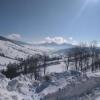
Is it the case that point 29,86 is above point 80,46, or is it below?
below

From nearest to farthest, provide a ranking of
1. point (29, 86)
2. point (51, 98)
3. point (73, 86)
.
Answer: point (51, 98)
point (73, 86)
point (29, 86)

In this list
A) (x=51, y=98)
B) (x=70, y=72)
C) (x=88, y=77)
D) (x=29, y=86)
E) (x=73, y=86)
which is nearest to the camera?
(x=51, y=98)

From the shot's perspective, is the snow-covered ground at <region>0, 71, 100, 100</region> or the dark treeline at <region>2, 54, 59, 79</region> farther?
the dark treeline at <region>2, 54, 59, 79</region>

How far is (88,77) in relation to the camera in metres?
24.8

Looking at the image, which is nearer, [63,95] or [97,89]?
[63,95]

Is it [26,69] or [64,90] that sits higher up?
[64,90]

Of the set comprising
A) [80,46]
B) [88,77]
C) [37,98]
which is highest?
[80,46]

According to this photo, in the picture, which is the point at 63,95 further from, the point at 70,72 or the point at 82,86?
the point at 70,72

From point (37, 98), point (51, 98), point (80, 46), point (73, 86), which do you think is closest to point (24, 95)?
point (37, 98)

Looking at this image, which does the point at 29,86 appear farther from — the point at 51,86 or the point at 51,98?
the point at 51,98

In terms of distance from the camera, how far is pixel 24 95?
23.4 m

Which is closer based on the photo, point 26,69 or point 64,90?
point 64,90

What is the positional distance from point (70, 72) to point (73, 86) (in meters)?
7.96

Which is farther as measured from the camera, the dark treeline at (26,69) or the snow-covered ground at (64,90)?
the dark treeline at (26,69)
